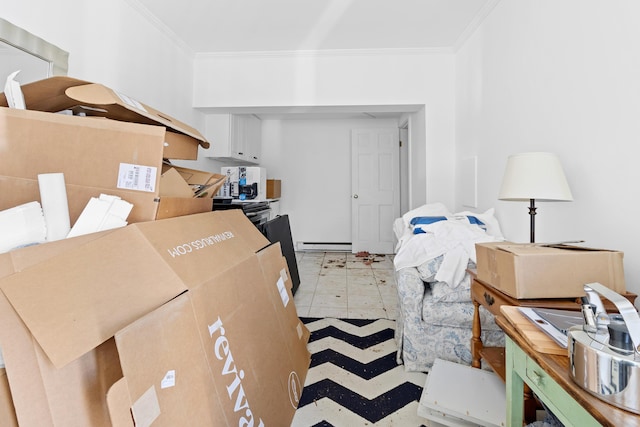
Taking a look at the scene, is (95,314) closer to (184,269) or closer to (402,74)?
(184,269)

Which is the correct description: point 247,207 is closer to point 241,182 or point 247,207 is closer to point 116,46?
point 241,182

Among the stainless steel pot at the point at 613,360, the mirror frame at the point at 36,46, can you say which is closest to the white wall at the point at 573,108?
the stainless steel pot at the point at 613,360

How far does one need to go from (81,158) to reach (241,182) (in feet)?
10.6

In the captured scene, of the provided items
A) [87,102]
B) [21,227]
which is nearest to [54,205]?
[21,227]

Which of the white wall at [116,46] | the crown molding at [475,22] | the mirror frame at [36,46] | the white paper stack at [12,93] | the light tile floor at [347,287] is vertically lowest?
the light tile floor at [347,287]

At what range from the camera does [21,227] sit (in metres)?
0.88

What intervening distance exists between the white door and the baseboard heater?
0.20 metres

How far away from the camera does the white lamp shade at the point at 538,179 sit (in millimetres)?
1368

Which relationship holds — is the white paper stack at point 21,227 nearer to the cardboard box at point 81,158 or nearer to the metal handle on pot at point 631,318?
the cardboard box at point 81,158

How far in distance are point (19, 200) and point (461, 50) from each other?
353 centimetres

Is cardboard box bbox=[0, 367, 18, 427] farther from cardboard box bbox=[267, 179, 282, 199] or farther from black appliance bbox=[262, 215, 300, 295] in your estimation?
cardboard box bbox=[267, 179, 282, 199]

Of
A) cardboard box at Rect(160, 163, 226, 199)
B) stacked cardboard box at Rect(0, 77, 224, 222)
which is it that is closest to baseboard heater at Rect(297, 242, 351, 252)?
cardboard box at Rect(160, 163, 226, 199)

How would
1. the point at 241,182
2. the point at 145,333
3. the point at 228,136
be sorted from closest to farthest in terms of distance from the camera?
the point at 145,333, the point at 228,136, the point at 241,182

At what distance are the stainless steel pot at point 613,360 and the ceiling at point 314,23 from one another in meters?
2.60
